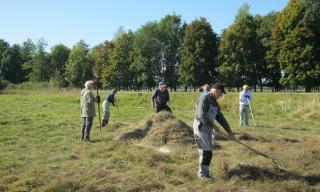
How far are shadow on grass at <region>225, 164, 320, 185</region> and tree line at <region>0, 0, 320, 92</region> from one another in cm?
3300

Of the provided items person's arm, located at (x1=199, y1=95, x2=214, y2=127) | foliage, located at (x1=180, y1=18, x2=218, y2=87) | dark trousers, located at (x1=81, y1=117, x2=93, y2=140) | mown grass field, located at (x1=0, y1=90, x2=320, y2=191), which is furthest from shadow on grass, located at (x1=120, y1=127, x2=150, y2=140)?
foliage, located at (x1=180, y1=18, x2=218, y2=87)

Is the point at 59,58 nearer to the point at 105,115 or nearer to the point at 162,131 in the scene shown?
the point at 105,115

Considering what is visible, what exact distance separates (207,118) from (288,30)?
4103cm

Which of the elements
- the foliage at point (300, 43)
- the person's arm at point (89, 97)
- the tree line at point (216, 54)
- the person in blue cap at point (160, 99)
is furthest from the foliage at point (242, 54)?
the person's arm at point (89, 97)

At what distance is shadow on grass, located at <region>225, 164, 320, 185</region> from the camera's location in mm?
9320

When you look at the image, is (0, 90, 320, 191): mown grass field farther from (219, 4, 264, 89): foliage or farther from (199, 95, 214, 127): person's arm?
(219, 4, 264, 89): foliage

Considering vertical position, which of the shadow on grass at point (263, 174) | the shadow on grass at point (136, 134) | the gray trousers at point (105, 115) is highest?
the gray trousers at point (105, 115)

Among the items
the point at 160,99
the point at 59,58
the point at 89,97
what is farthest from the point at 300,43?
the point at 59,58

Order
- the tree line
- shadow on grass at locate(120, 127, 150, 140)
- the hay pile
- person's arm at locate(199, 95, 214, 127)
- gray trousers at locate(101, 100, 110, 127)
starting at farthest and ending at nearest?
the tree line
gray trousers at locate(101, 100, 110, 127)
shadow on grass at locate(120, 127, 150, 140)
the hay pile
person's arm at locate(199, 95, 214, 127)

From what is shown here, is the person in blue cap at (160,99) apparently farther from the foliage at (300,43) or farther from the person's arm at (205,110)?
the foliage at (300,43)

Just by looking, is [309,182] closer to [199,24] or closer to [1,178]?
[1,178]

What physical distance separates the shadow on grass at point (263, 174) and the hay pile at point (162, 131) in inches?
134

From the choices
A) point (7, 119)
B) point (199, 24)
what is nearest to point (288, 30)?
point (199, 24)

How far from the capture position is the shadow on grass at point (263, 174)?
9.32 m
